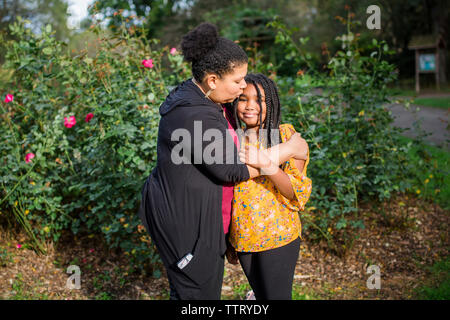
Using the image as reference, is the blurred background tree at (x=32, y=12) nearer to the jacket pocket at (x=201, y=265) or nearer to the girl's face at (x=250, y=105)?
the girl's face at (x=250, y=105)

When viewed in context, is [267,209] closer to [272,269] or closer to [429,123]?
[272,269]

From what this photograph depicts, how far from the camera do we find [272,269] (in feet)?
6.30

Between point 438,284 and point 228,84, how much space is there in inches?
96.3

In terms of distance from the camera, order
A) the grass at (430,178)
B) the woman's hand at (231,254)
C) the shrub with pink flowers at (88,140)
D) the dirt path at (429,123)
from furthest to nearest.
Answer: the dirt path at (429,123) < the grass at (430,178) < the shrub with pink flowers at (88,140) < the woman's hand at (231,254)

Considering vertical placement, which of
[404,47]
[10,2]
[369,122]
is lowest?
[369,122]

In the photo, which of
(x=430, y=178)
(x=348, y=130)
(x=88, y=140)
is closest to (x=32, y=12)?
(x=88, y=140)

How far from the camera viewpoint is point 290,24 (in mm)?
20375

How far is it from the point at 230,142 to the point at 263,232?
0.49 meters

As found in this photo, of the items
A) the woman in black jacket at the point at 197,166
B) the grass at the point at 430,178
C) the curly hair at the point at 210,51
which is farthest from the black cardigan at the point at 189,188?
the grass at the point at 430,178

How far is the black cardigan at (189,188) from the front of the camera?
1648mm

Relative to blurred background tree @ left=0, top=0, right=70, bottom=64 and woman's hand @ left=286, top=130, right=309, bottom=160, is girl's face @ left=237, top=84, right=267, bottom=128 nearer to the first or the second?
woman's hand @ left=286, top=130, right=309, bottom=160

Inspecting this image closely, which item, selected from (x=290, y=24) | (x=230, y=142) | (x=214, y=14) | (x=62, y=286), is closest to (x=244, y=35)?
(x=214, y=14)

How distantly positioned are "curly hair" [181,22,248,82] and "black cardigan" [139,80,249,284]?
0.13 m
